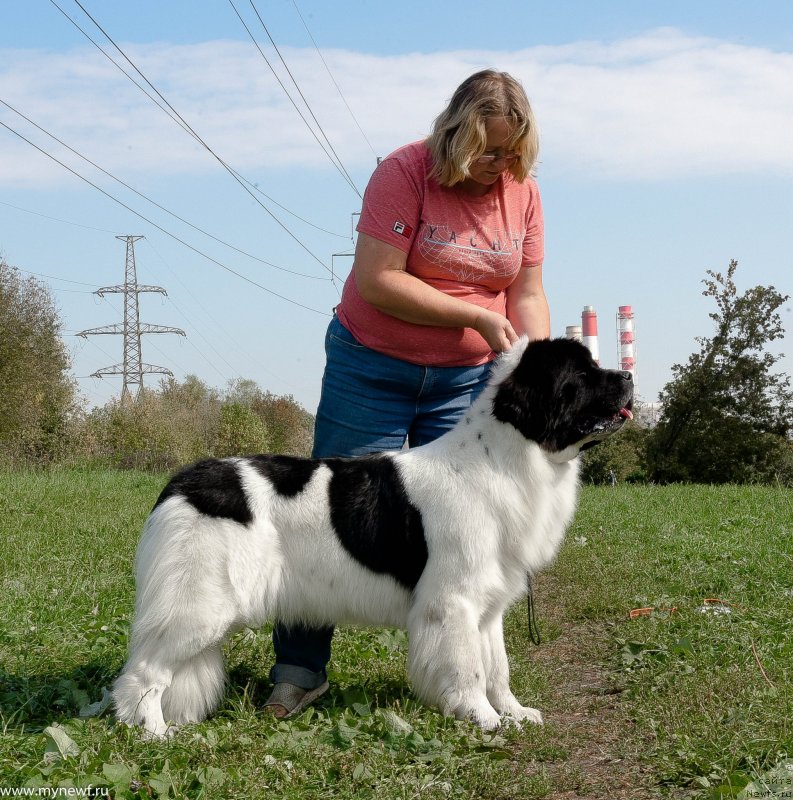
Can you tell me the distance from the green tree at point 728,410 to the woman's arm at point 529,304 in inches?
917

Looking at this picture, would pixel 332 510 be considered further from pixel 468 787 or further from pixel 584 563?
pixel 584 563

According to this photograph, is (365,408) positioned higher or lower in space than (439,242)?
lower

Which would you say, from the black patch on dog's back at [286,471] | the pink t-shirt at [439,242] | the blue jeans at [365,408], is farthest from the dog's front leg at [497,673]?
the pink t-shirt at [439,242]

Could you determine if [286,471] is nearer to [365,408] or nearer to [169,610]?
[365,408]

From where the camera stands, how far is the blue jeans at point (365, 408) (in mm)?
4328

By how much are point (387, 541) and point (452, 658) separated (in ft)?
1.87

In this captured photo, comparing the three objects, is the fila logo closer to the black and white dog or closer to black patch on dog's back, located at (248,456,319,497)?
the black and white dog

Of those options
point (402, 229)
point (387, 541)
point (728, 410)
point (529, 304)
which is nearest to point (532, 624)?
point (387, 541)

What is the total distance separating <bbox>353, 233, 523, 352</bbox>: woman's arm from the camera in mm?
4035

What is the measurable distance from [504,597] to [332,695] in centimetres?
109

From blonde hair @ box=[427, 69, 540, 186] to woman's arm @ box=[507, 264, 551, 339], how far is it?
2.07ft

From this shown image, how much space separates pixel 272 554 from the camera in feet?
12.6

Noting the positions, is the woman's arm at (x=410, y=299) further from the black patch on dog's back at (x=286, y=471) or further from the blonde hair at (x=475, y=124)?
the black patch on dog's back at (x=286, y=471)

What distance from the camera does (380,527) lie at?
390 cm
